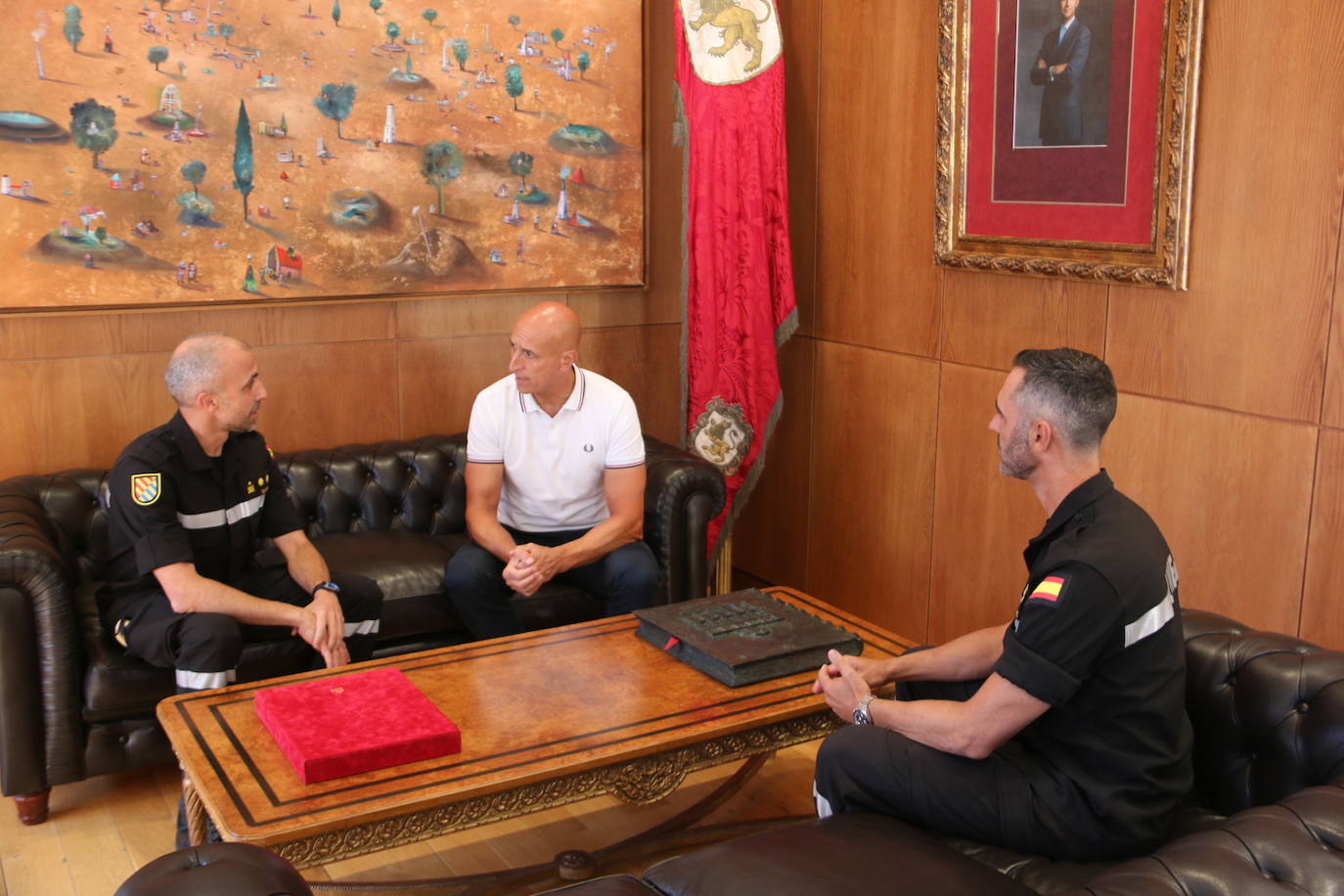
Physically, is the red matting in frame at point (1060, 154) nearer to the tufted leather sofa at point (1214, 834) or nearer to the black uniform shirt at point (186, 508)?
the tufted leather sofa at point (1214, 834)

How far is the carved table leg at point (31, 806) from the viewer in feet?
10.5

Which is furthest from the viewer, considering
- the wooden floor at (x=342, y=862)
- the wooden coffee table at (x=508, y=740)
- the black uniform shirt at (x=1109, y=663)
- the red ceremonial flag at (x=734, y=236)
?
the red ceremonial flag at (x=734, y=236)

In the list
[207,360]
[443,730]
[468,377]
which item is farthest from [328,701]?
[468,377]

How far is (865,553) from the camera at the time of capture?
181 inches

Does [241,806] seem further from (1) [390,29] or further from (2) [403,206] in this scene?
(1) [390,29]

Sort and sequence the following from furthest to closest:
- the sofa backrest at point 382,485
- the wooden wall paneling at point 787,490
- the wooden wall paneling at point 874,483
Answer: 1. the wooden wall paneling at point 787,490
2. the wooden wall paneling at point 874,483
3. the sofa backrest at point 382,485

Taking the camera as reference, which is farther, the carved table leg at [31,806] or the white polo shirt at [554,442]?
the white polo shirt at [554,442]

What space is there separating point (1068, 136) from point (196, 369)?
8.43 feet

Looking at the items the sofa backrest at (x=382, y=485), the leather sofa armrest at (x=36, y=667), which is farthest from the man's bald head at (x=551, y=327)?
the leather sofa armrest at (x=36, y=667)

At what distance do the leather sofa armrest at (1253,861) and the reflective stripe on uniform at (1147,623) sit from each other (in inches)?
15.1

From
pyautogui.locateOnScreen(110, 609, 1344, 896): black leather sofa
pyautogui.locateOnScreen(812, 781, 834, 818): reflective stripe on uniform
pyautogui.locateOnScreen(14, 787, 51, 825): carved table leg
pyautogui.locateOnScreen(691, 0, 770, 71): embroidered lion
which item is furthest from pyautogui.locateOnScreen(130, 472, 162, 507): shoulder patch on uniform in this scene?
pyautogui.locateOnScreen(691, 0, 770, 71): embroidered lion

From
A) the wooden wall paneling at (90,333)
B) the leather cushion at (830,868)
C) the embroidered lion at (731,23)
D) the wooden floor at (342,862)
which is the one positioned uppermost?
the embroidered lion at (731,23)

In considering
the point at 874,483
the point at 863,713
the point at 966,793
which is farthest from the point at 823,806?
the point at 874,483

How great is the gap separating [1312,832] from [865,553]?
2.87 m
